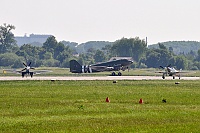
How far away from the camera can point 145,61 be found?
181 m

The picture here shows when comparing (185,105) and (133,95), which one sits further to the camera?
(133,95)

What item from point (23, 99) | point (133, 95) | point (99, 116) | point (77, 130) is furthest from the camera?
point (133, 95)

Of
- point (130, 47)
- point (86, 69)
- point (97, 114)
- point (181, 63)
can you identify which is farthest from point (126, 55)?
point (97, 114)

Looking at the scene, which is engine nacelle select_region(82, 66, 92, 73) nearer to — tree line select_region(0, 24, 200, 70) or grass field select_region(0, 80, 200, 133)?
tree line select_region(0, 24, 200, 70)

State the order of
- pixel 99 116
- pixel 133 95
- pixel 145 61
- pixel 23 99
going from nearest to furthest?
pixel 99 116, pixel 23 99, pixel 133 95, pixel 145 61

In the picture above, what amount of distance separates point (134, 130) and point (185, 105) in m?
11.9

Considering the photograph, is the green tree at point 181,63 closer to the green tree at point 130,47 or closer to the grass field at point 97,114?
the green tree at point 130,47

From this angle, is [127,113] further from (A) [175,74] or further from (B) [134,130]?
(A) [175,74]

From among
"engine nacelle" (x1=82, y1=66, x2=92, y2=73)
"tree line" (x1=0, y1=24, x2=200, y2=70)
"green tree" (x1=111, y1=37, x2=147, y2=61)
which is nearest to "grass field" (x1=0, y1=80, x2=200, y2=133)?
"engine nacelle" (x1=82, y1=66, x2=92, y2=73)

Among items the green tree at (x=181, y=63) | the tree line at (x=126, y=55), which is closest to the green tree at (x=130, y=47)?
the tree line at (x=126, y=55)

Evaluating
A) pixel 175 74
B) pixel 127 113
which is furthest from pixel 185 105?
pixel 175 74

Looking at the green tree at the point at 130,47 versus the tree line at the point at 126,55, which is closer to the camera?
the tree line at the point at 126,55

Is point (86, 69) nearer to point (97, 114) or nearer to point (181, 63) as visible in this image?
point (181, 63)

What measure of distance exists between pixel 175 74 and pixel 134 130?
6801 centimetres
